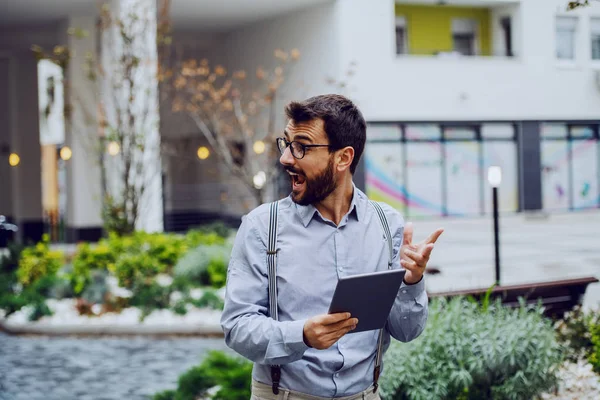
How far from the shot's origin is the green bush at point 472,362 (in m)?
4.59

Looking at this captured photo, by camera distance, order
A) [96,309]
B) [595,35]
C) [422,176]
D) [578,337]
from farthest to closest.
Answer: [422,176] → [96,309] → [595,35] → [578,337]

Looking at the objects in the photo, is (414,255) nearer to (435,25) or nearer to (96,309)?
(96,309)

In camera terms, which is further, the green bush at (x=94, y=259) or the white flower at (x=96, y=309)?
the green bush at (x=94, y=259)

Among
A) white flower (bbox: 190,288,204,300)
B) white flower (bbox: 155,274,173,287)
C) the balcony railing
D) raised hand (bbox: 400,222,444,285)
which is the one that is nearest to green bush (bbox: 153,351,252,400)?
raised hand (bbox: 400,222,444,285)

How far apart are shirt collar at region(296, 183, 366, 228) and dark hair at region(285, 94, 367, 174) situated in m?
0.19

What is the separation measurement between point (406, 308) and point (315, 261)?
332 mm

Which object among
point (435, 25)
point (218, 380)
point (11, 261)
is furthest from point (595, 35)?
point (435, 25)

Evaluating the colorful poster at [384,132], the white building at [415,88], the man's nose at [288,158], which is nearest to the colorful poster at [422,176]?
the white building at [415,88]

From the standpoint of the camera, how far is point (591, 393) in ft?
17.1

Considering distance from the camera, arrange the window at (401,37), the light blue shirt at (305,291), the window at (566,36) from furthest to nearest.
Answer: the window at (401,37)
the window at (566,36)
the light blue shirt at (305,291)

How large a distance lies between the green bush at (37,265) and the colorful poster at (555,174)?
22.1 ft

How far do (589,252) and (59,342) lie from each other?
5576 millimetres

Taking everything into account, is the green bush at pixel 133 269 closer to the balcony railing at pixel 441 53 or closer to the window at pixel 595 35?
the window at pixel 595 35

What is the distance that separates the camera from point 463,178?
17.5 metres
